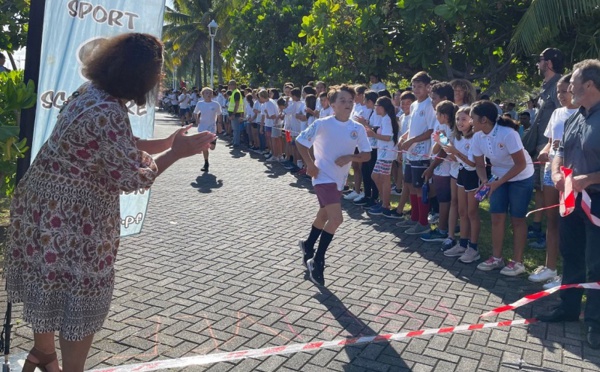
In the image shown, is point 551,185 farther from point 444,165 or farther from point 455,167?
point 444,165

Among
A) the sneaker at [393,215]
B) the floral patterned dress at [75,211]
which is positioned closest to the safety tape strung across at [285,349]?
the floral patterned dress at [75,211]

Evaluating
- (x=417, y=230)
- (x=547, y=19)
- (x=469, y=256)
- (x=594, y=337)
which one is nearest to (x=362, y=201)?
(x=417, y=230)

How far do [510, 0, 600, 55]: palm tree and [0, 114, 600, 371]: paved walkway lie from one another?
15.2ft

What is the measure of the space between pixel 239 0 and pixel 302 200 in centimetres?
2799

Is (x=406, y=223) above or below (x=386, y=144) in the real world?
below

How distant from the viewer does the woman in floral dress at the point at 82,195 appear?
278cm

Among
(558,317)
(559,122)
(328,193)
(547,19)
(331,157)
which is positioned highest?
(547,19)

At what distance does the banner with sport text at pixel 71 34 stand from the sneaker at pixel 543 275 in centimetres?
437

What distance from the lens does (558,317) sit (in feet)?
15.6

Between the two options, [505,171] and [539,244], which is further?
[539,244]

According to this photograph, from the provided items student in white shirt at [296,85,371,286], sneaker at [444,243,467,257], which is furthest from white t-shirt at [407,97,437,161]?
student in white shirt at [296,85,371,286]

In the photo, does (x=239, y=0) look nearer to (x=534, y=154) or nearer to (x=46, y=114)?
(x=534, y=154)

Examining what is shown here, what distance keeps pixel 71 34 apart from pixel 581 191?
13.1 feet

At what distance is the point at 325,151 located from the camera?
5.78 meters
